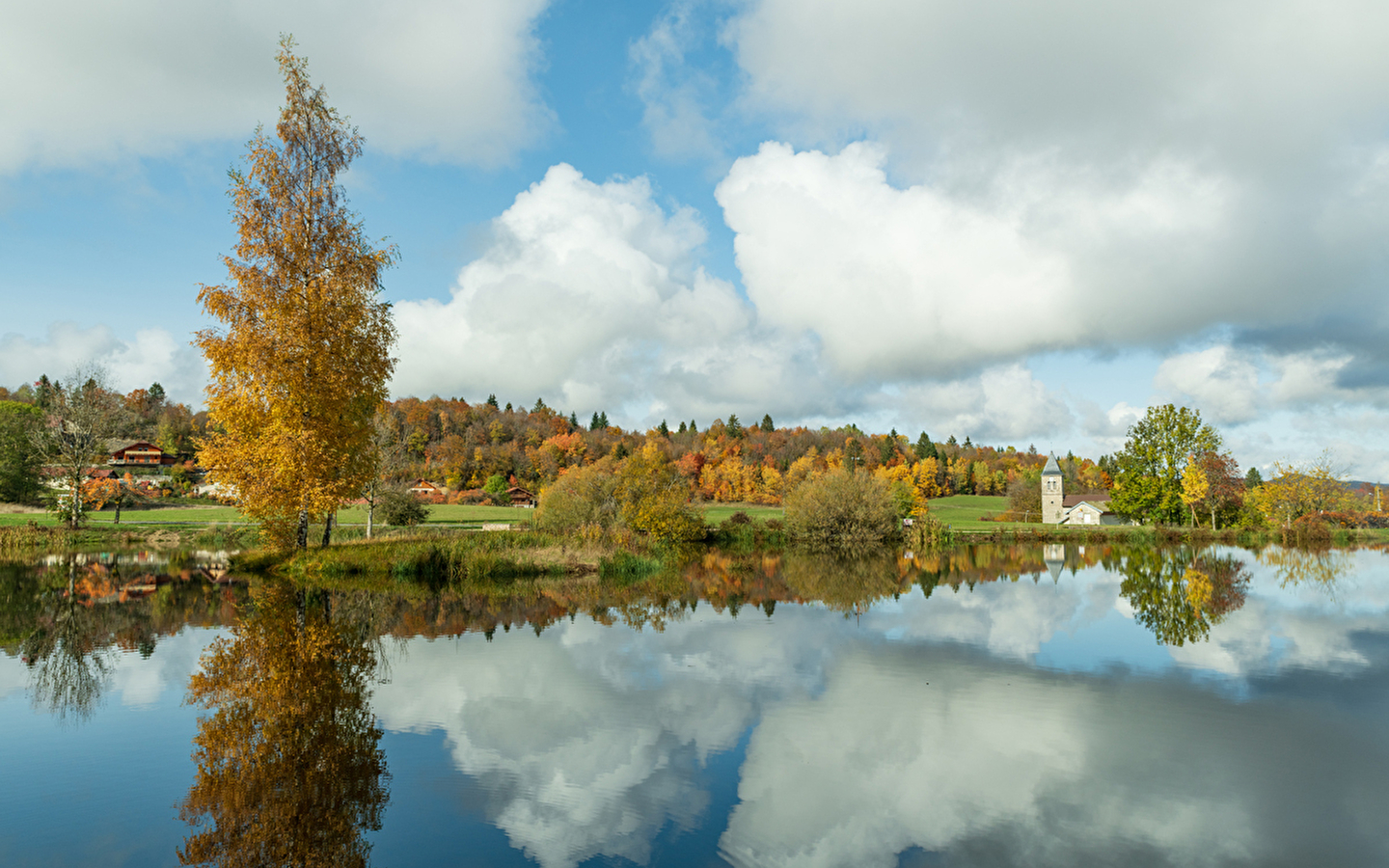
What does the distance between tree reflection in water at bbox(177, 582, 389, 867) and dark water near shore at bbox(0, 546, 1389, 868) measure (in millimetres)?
33

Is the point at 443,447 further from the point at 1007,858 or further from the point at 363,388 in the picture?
the point at 1007,858

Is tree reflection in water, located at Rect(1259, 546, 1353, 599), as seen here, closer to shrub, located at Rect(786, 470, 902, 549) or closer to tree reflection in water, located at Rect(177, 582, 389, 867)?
shrub, located at Rect(786, 470, 902, 549)

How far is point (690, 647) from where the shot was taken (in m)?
11.9

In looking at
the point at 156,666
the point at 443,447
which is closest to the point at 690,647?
the point at 156,666

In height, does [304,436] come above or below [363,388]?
below

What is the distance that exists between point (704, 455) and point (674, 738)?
98.6 metres

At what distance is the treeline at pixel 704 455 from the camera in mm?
91188

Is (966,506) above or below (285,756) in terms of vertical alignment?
below

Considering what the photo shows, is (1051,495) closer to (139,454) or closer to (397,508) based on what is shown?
(397,508)

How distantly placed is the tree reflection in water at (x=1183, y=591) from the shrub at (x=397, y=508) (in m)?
30.6

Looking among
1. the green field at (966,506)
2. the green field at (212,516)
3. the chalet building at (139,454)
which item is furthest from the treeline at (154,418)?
the green field at (966,506)

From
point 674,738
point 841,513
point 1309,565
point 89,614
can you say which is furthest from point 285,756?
point 841,513

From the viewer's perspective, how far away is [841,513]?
43.6m

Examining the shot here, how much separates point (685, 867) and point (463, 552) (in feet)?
58.1
